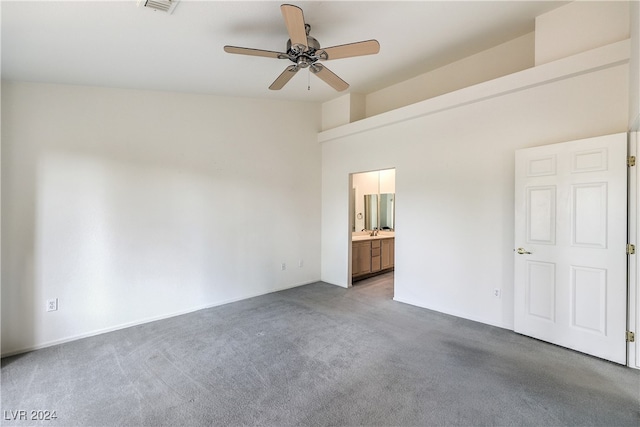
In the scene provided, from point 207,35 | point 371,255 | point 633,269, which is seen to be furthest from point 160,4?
point 371,255

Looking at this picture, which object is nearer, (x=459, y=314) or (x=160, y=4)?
(x=160, y=4)

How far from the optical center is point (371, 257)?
5.59 m

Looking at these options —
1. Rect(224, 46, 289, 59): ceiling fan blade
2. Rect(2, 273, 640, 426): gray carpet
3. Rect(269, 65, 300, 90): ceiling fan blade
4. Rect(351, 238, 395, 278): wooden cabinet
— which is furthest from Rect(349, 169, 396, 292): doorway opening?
Rect(224, 46, 289, 59): ceiling fan blade

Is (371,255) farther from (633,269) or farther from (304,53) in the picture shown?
(304,53)

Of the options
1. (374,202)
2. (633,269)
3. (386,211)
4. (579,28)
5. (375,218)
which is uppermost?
(579,28)

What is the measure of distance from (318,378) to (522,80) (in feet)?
11.5

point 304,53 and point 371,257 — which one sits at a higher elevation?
point 304,53

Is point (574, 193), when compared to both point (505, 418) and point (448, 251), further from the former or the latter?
point (505, 418)

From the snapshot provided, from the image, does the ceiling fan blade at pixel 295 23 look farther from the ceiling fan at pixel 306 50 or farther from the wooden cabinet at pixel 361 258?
the wooden cabinet at pixel 361 258

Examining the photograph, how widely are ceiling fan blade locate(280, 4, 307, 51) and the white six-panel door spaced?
246 cm

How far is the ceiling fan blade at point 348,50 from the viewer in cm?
229

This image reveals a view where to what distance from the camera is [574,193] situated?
2.66m

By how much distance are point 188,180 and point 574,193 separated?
4.31 meters

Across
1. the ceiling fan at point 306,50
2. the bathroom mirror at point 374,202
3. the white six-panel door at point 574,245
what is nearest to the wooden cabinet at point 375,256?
the bathroom mirror at point 374,202
